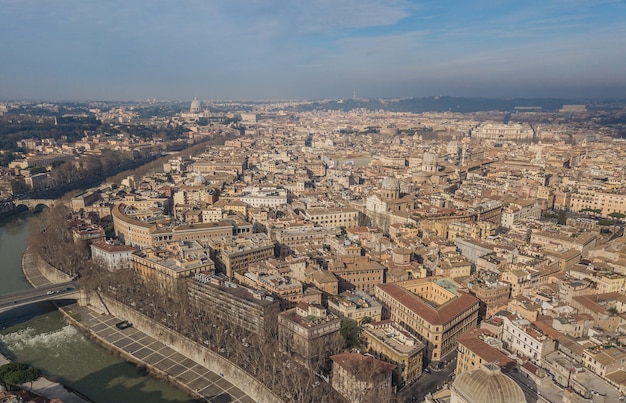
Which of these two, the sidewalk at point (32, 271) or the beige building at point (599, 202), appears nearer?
the sidewalk at point (32, 271)

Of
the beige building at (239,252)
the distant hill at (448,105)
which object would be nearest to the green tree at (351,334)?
the beige building at (239,252)

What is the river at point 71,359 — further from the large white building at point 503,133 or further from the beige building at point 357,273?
the large white building at point 503,133

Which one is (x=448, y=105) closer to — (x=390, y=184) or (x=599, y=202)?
(x=599, y=202)

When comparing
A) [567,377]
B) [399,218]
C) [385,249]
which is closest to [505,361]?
[567,377]

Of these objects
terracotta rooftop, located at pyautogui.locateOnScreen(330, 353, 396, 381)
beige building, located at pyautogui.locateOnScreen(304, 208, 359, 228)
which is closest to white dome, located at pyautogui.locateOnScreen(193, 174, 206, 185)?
beige building, located at pyautogui.locateOnScreen(304, 208, 359, 228)

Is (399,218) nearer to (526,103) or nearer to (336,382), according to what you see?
(336,382)

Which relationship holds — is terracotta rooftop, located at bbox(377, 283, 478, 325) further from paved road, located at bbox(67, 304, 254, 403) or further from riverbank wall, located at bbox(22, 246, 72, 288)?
riverbank wall, located at bbox(22, 246, 72, 288)
